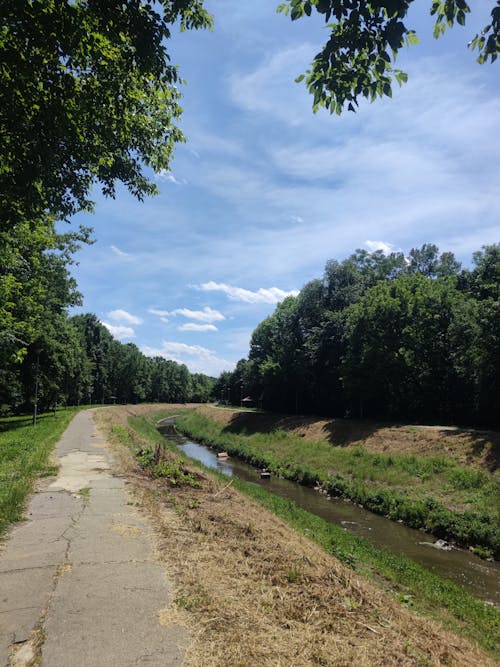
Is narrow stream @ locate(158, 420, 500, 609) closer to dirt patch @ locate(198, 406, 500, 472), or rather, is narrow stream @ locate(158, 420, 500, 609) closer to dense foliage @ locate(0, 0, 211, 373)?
dirt patch @ locate(198, 406, 500, 472)

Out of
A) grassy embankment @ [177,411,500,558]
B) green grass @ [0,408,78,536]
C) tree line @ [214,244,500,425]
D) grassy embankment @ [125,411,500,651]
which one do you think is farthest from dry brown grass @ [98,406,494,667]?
tree line @ [214,244,500,425]

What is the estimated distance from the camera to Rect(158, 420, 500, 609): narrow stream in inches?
430

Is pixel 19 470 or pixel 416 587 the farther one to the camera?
pixel 19 470

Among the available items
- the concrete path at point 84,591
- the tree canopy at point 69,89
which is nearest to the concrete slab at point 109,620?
the concrete path at point 84,591

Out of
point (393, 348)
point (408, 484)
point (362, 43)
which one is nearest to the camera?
point (362, 43)

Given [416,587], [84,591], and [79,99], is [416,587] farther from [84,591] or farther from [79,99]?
[79,99]

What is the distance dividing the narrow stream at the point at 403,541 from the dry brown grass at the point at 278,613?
20.2 feet

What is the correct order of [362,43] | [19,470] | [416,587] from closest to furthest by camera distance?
[362,43] → [416,587] → [19,470]

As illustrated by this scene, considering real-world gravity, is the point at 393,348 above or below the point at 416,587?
above

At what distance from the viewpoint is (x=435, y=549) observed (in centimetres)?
1326

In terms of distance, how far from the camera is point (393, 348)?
31.9 m

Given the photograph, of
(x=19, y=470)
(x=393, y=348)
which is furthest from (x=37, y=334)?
(x=393, y=348)

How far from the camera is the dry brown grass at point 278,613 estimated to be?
4.01 metres

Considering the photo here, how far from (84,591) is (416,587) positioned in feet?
25.3
